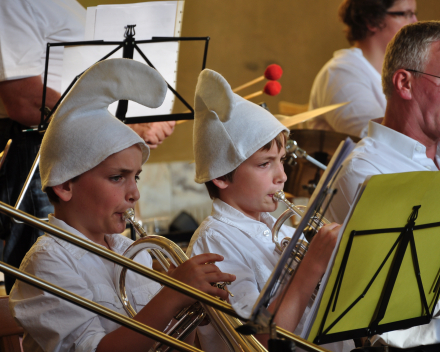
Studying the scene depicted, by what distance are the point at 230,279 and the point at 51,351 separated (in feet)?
1.40

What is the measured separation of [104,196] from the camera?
1285 mm

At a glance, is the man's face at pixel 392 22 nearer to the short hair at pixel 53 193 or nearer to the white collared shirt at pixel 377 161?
the white collared shirt at pixel 377 161

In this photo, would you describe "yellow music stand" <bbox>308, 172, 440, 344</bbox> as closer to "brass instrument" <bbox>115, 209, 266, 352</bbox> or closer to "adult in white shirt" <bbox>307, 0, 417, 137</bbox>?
"brass instrument" <bbox>115, 209, 266, 352</bbox>

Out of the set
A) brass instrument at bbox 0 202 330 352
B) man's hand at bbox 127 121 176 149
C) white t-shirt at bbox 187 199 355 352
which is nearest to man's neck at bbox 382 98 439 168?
white t-shirt at bbox 187 199 355 352

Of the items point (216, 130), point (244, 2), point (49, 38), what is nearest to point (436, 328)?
point (216, 130)

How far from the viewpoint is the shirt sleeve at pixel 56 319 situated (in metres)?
1.10

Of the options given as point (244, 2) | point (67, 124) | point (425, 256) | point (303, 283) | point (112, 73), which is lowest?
point (303, 283)

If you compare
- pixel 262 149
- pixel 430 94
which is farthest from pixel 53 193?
pixel 430 94

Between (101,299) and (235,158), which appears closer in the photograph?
(101,299)

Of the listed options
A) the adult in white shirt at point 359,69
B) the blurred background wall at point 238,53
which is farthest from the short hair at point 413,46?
the blurred background wall at point 238,53

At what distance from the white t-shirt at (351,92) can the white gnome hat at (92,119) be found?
151 centimetres

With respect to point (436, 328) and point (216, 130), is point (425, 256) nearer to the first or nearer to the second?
point (436, 328)

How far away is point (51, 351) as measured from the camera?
43.4 inches

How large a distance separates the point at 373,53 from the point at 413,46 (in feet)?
4.02
